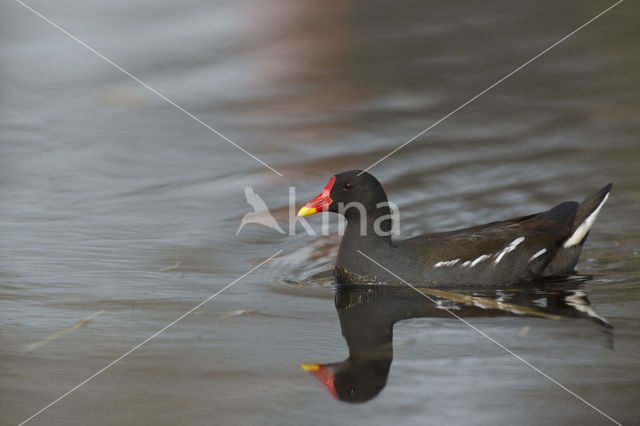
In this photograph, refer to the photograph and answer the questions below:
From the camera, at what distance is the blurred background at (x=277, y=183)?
368cm

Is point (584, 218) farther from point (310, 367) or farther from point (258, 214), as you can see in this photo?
point (310, 367)

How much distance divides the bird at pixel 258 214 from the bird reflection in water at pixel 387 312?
1.30m

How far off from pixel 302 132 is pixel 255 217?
6.03 ft

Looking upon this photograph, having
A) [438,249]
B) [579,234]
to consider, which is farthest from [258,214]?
[579,234]

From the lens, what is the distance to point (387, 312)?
486cm

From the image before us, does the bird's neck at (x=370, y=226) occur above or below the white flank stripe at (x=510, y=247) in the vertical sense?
above

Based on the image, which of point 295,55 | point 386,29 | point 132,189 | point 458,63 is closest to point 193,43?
point 295,55

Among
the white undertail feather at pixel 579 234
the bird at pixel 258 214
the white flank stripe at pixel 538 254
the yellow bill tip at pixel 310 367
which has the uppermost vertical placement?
the bird at pixel 258 214

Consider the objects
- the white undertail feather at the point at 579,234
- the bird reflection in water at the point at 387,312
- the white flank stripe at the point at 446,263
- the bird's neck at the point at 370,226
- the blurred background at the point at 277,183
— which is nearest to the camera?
the blurred background at the point at 277,183

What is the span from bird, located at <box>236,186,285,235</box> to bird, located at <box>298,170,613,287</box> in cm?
103

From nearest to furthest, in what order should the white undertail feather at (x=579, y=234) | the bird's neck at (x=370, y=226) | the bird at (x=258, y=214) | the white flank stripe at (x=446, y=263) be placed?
the white flank stripe at (x=446, y=263), the bird's neck at (x=370, y=226), the white undertail feather at (x=579, y=234), the bird at (x=258, y=214)

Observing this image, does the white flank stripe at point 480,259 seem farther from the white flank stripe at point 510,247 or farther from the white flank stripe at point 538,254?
the white flank stripe at point 538,254

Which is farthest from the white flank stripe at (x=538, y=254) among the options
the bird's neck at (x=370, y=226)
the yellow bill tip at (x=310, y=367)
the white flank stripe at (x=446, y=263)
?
the yellow bill tip at (x=310, y=367)

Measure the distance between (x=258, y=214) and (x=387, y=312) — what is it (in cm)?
209
